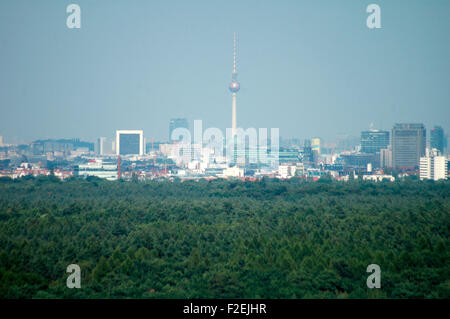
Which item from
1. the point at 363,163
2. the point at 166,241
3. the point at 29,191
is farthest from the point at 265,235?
the point at 363,163

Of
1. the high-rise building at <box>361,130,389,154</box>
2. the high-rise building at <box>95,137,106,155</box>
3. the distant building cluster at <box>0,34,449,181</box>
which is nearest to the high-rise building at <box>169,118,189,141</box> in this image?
the distant building cluster at <box>0,34,449,181</box>

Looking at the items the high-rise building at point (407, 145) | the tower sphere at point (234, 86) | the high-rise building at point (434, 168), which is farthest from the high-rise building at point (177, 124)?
the high-rise building at point (434, 168)

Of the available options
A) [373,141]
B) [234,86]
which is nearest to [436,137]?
[373,141]

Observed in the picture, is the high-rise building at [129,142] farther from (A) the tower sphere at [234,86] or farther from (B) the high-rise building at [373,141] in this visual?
(B) the high-rise building at [373,141]

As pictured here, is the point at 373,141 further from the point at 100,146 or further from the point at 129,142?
the point at 100,146

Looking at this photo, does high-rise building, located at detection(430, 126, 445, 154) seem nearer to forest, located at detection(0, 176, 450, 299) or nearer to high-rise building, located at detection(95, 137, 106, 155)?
high-rise building, located at detection(95, 137, 106, 155)
